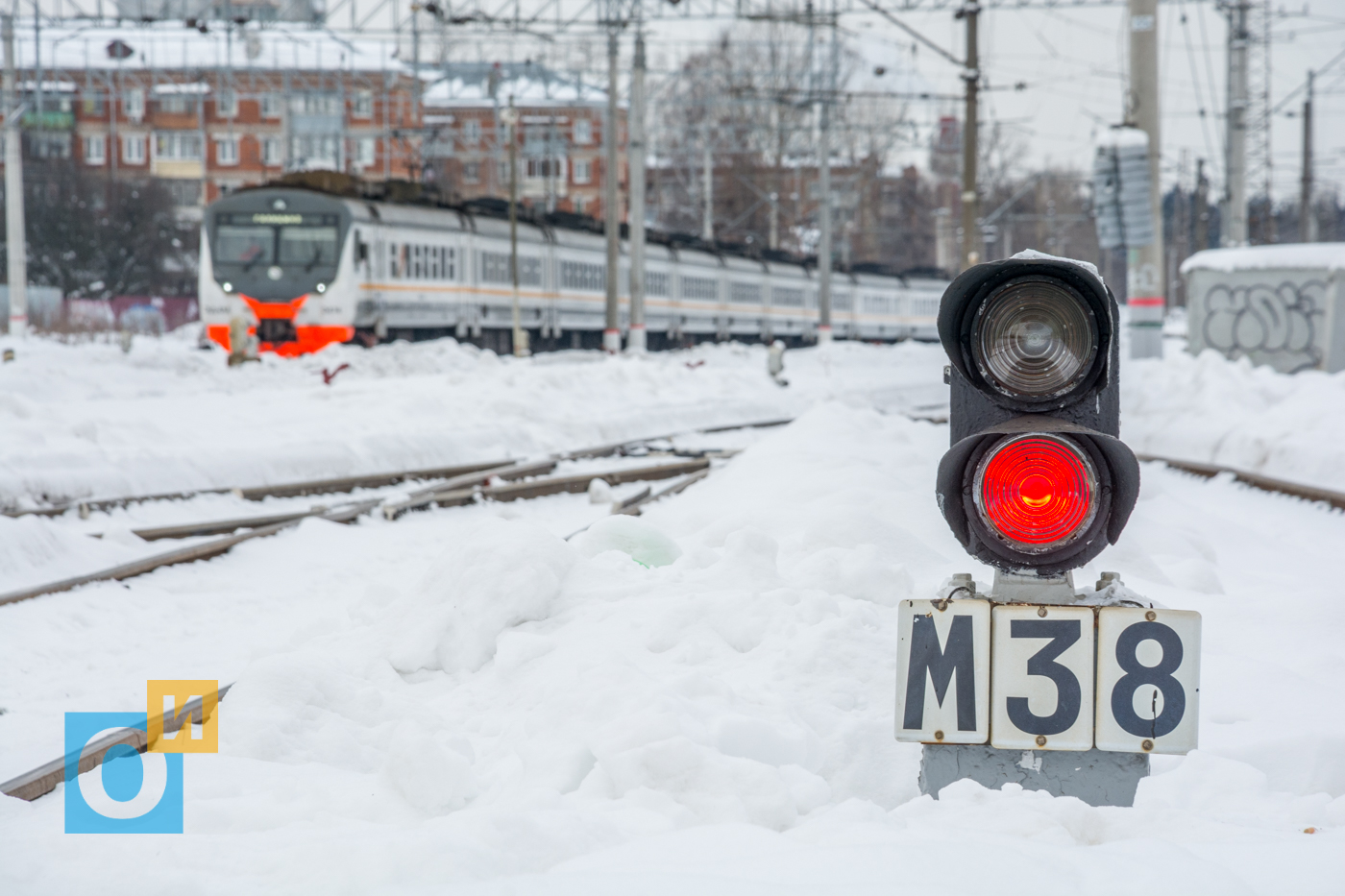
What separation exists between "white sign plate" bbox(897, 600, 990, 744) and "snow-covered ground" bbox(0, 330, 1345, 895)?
6.5 inches

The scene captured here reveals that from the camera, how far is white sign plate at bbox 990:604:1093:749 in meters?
2.77

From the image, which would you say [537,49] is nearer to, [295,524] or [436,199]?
[436,199]

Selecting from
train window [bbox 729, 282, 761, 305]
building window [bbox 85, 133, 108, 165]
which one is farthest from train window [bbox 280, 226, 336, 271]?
building window [bbox 85, 133, 108, 165]

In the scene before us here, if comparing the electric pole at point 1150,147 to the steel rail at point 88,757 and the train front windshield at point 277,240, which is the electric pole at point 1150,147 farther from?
the train front windshield at point 277,240

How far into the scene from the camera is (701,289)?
45812 millimetres

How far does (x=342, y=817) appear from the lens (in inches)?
127

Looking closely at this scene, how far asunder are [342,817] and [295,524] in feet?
21.2

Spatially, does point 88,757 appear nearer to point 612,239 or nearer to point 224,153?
point 612,239

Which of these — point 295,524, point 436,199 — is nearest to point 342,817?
point 295,524

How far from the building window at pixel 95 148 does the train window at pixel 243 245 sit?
7029 cm

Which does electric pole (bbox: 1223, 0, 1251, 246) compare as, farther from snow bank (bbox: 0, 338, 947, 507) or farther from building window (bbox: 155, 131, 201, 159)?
building window (bbox: 155, 131, 201, 159)

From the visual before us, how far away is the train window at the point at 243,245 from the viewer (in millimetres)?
27359

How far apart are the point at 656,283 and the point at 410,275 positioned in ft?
44.1

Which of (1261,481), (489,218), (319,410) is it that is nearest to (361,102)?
(489,218)
